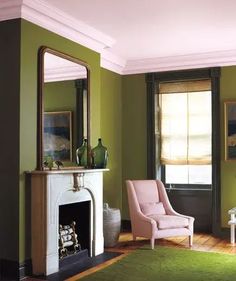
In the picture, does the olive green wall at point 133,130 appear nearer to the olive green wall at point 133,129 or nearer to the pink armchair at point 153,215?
the olive green wall at point 133,129

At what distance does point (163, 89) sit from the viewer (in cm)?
699

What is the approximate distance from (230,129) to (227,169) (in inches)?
24.2

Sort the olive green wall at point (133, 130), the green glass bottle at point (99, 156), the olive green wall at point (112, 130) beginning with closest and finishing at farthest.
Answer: the green glass bottle at point (99, 156) → the olive green wall at point (112, 130) → the olive green wall at point (133, 130)

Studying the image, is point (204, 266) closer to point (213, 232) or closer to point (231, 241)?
point (231, 241)

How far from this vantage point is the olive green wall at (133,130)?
23.1ft

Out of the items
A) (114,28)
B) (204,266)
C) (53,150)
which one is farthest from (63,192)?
(114,28)

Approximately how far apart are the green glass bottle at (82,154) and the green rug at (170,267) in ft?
4.12

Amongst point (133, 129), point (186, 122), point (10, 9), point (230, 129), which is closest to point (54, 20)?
point (10, 9)

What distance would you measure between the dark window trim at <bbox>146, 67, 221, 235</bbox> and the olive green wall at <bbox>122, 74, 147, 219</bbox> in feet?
0.36

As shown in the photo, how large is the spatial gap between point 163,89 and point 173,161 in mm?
1217

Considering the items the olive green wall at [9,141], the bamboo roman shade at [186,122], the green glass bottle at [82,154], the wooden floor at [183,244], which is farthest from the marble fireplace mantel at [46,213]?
the bamboo roman shade at [186,122]

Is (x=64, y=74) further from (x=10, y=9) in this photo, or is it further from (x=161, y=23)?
(x=161, y=23)

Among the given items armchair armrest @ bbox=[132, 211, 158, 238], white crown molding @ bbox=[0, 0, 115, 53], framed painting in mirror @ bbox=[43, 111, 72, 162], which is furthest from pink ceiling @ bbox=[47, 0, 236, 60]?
armchair armrest @ bbox=[132, 211, 158, 238]

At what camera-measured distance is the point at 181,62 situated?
6684 mm
